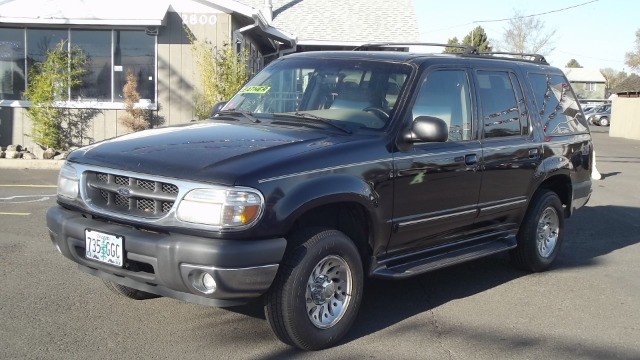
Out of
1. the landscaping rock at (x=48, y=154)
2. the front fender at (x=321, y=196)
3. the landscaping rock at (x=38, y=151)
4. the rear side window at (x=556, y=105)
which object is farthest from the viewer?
the landscaping rock at (x=38, y=151)

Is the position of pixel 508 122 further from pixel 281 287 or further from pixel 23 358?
pixel 23 358

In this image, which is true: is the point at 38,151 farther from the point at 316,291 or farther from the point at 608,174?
the point at 608,174

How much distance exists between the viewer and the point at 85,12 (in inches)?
606

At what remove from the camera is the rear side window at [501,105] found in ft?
20.1

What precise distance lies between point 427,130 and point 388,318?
1.45 meters

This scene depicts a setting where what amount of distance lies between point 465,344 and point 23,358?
111 inches

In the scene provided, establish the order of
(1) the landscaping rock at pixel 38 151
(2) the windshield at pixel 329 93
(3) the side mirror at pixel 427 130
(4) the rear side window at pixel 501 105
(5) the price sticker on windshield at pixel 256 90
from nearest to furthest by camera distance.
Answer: (3) the side mirror at pixel 427 130, (2) the windshield at pixel 329 93, (5) the price sticker on windshield at pixel 256 90, (4) the rear side window at pixel 501 105, (1) the landscaping rock at pixel 38 151

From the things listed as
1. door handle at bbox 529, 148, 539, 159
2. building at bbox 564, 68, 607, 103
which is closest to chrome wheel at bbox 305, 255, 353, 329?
door handle at bbox 529, 148, 539, 159

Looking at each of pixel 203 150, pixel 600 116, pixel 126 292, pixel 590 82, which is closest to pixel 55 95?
pixel 126 292

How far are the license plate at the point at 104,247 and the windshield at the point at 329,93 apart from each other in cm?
169

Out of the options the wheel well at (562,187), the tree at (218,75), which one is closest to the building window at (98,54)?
the tree at (218,75)

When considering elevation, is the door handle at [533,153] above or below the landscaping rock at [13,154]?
above

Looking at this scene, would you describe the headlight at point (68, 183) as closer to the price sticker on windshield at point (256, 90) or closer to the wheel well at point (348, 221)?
the wheel well at point (348, 221)

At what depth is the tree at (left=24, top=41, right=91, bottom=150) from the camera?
50.0 ft
